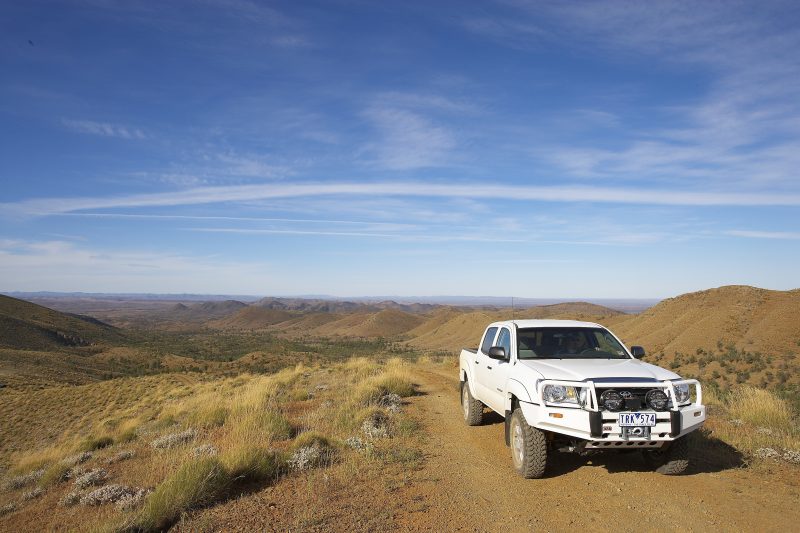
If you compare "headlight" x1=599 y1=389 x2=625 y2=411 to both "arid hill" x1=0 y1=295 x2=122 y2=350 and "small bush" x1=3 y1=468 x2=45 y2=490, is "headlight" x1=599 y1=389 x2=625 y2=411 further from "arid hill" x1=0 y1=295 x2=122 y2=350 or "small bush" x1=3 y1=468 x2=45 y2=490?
"arid hill" x1=0 y1=295 x2=122 y2=350

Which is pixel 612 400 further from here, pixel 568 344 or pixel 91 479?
pixel 91 479

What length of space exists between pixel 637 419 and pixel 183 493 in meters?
4.98

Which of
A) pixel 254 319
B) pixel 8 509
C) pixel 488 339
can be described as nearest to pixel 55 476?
pixel 8 509

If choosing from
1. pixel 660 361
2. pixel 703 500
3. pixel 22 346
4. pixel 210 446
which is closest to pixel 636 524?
pixel 703 500

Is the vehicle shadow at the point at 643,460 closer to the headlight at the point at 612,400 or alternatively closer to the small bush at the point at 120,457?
the headlight at the point at 612,400

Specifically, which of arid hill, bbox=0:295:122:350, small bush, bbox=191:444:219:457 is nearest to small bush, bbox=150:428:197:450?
small bush, bbox=191:444:219:457

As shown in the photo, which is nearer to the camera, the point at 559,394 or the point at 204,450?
the point at 559,394

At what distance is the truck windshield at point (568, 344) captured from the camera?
7.21 m

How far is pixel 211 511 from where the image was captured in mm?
5367

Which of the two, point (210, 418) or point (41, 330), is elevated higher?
point (210, 418)

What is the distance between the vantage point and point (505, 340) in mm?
7930

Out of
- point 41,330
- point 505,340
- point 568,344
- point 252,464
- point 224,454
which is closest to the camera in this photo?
point 252,464

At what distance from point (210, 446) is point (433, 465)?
3.70m

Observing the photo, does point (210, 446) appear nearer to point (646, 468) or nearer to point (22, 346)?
point (646, 468)
